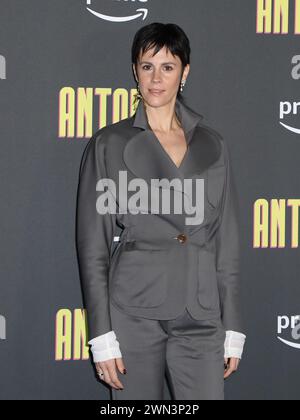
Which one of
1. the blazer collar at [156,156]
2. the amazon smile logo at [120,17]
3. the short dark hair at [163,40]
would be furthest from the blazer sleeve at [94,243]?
the amazon smile logo at [120,17]

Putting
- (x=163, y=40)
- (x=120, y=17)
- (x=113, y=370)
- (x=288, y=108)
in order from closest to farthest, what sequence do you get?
(x=113, y=370) → (x=163, y=40) → (x=120, y=17) → (x=288, y=108)

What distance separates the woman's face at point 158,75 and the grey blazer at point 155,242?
0.08 m

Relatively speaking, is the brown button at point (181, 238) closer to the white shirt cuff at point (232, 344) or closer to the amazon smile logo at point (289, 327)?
the white shirt cuff at point (232, 344)

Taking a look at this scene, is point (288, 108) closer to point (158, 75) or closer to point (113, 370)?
point (158, 75)

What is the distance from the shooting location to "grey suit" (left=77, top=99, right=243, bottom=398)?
2.19 meters

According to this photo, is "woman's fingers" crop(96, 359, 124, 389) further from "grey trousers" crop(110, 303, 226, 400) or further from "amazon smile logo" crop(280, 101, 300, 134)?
"amazon smile logo" crop(280, 101, 300, 134)

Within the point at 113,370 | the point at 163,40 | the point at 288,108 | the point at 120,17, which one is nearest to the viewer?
the point at 113,370

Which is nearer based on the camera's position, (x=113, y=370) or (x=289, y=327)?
(x=113, y=370)

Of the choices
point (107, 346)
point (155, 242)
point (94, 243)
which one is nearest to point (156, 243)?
point (155, 242)

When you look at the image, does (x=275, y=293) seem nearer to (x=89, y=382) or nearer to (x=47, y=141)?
(x=89, y=382)

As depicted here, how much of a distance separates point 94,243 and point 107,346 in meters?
0.32

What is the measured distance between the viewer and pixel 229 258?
2328 millimetres

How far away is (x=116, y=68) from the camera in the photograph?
276 cm
